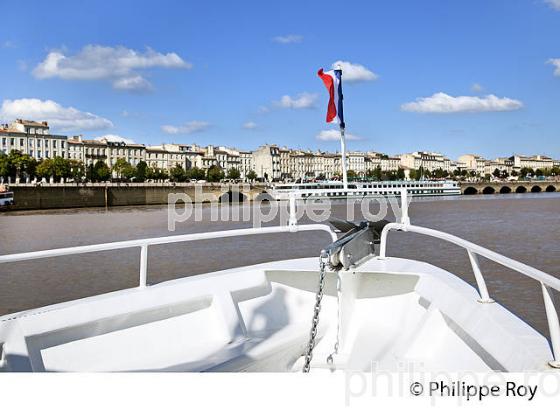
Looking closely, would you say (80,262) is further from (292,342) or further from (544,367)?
(544,367)

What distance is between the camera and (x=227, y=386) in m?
1.13

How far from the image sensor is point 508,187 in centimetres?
10544

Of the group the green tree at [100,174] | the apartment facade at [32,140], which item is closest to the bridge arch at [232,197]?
the green tree at [100,174]

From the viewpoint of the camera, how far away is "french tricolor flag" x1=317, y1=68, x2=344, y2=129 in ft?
39.2

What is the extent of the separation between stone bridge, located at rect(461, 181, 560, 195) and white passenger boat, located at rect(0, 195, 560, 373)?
327ft

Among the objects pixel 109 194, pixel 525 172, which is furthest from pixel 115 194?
pixel 525 172

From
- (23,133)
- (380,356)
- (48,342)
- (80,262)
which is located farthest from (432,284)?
(23,133)

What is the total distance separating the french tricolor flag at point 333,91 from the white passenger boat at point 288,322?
8.25 m

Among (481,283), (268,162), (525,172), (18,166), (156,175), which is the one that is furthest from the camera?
(525,172)

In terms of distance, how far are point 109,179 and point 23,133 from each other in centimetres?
1811

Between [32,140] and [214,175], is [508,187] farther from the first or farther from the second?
[32,140]

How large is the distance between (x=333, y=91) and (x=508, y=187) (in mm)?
102325

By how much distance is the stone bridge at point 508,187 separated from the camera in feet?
327

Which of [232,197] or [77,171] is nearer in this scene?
[232,197]
